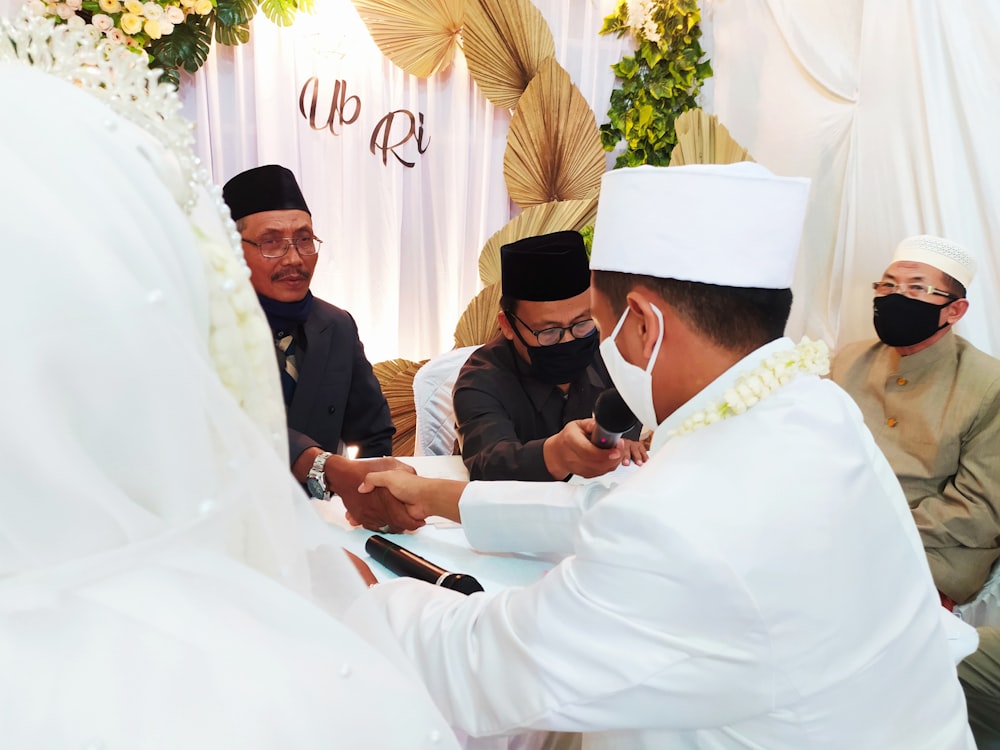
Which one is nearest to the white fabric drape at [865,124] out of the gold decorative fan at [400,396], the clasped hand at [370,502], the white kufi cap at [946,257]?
the white kufi cap at [946,257]

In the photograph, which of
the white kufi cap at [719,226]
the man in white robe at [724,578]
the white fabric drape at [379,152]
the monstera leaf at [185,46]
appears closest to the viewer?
the man in white robe at [724,578]

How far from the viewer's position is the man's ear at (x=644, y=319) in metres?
1.47

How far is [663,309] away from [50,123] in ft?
3.53

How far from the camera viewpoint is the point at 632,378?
1.55 meters

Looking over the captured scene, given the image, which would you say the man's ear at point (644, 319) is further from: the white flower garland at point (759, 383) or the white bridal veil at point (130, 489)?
the white bridal veil at point (130, 489)

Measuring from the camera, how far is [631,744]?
1258 millimetres

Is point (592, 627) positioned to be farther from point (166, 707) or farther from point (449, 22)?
point (449, 22)

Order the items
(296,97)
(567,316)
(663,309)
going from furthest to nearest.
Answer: (296,97) → (567,316) → (663,309)

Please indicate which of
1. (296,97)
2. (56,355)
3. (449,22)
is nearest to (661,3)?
(449,22)

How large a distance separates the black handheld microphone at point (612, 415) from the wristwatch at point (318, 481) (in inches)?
29.7

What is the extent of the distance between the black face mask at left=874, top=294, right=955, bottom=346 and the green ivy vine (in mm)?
1824

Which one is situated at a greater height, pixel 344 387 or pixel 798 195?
pixel 798 195

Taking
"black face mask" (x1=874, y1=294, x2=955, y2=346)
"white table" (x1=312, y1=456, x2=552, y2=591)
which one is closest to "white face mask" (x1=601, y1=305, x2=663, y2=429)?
"white table" (x1=312, y1=456, x2=552, y2=591)

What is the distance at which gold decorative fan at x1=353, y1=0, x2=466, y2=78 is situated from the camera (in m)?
4.17
